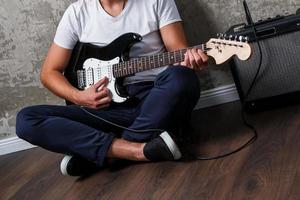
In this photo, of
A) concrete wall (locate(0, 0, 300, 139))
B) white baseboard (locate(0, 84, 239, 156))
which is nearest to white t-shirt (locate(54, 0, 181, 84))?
concrete wall (locate(0, 0, 300, 139))

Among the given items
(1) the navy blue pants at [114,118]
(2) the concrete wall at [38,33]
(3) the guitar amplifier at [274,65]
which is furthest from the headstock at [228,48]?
(2) the concrete wall at [38,33]

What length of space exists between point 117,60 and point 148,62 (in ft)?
0.50

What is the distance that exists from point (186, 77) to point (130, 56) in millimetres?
296

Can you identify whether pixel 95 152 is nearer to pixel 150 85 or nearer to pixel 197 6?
pixel 150 85

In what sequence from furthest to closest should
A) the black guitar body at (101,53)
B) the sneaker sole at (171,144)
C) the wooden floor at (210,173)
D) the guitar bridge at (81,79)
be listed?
the guitar bridge at (81,79) → the black guitar body at (101,53) → the sneaker sole at (171,144) → the wooden floor at (210,173)

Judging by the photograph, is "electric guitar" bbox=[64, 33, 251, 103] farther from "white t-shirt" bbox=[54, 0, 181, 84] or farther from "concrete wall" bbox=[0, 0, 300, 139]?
"concrete wall" bbox=[0, 0, 300, 139]

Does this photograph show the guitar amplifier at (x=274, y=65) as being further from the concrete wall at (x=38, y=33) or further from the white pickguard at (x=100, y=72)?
the white pickguard at (x=100, y=72)

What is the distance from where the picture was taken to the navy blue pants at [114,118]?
56.3 inches

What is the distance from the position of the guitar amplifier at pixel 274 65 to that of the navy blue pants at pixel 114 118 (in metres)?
0.28

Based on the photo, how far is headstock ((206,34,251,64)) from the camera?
4.19ft

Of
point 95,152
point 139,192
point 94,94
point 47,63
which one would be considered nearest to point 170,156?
point 139,192

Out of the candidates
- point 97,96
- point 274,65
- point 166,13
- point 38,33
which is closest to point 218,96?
point 274,65

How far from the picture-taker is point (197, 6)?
1.86 metres

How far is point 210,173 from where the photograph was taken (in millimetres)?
1287
